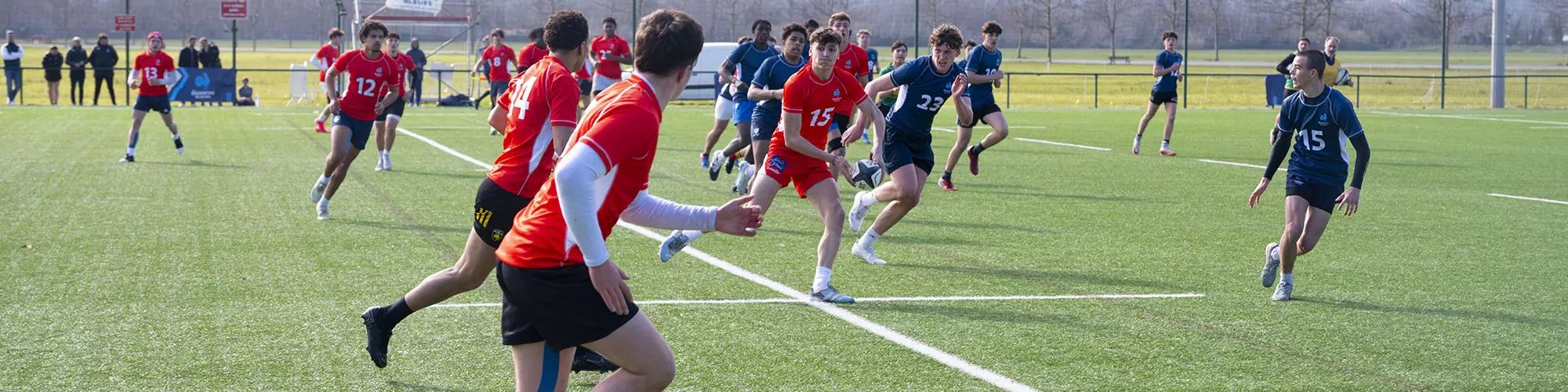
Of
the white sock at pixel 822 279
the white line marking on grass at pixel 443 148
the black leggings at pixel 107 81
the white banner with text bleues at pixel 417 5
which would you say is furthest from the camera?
the white banner with text bleues at pixel 417 5

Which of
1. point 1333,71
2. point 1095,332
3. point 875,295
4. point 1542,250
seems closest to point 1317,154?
point 1095,332

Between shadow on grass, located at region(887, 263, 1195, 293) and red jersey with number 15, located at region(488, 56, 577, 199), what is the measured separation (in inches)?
137

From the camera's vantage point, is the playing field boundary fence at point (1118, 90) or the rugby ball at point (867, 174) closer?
the rugby ball at point (867, 174)

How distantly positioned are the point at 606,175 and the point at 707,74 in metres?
37.7

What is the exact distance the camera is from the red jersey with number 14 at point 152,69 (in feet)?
54.5

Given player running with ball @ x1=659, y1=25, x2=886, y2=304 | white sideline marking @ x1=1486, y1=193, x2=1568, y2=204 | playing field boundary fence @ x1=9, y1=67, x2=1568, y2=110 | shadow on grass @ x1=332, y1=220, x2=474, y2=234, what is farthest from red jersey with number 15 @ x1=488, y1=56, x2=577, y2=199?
playing field boundary fence @ x1=9, y1=67, x2=1568, y2=110

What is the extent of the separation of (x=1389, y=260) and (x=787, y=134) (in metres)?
4.21

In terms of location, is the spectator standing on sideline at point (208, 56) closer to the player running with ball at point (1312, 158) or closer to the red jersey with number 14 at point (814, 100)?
the red jersey with number 14 at point (814, 100)

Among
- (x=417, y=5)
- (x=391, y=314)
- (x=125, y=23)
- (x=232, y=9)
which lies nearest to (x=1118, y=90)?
(x=417, y=5)

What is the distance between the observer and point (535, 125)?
567cm

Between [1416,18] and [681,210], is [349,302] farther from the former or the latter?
[1416,18]

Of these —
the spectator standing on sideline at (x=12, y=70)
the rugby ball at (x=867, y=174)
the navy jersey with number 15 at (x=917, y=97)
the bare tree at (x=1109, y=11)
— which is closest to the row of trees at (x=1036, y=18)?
the bare tree at (x=1109, y=11)

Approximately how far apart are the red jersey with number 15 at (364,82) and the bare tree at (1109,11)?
248 ft

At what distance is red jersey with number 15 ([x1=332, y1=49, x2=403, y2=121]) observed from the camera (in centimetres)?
1103
